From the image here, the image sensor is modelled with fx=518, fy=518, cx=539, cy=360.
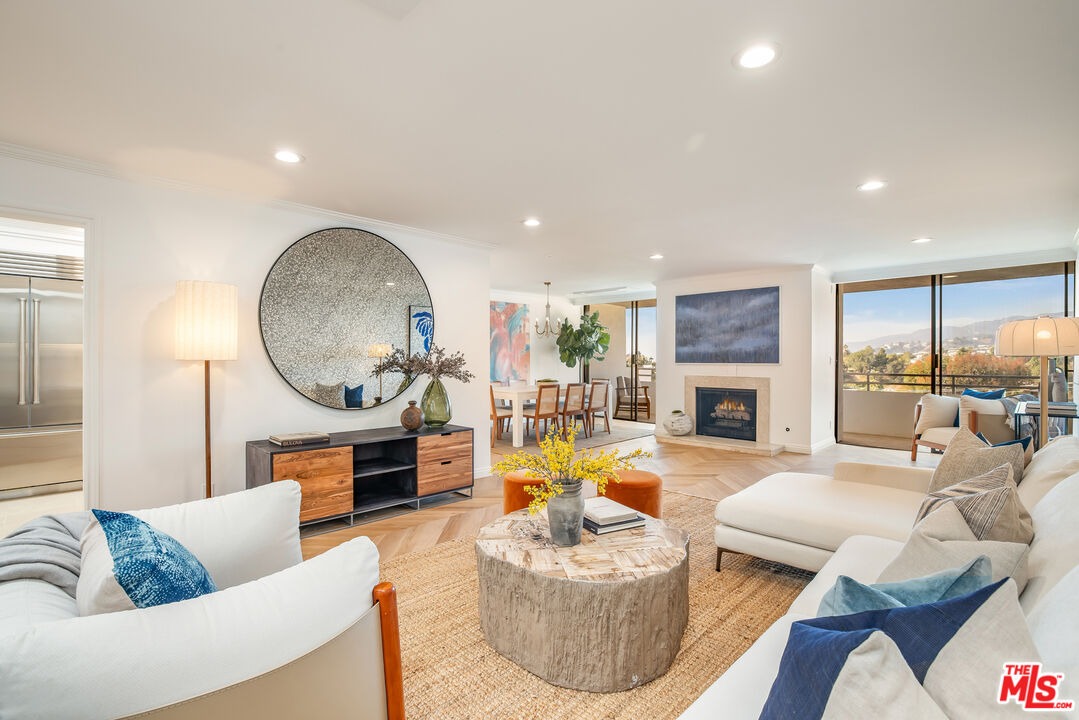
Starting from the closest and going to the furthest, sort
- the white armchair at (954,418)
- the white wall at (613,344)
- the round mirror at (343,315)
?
the round mirror at (343,315) < the white armchair at (954,418) < the white wall at (613,344)

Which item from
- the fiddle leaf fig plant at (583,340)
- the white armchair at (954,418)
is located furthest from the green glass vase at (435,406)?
the fiddle leaf fig plant at (583,340)

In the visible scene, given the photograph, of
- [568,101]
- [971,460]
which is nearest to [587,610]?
[971,460]

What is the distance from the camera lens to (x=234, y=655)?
2.86 ft

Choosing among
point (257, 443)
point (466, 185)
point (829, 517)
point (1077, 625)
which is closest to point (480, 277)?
point (466, 185)

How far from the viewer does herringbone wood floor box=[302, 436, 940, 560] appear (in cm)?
347

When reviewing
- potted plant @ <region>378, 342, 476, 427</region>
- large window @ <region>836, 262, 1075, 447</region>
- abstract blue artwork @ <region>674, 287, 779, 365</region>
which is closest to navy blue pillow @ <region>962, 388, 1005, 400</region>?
large window @ <region>836, 262, 1075, 447</region>

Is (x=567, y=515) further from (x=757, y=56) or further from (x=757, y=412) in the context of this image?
(x=757, y=412)

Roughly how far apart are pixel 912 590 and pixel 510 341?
26.9 feet

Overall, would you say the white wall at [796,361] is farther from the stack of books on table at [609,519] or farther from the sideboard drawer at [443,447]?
the stack of books on table at [609,519]

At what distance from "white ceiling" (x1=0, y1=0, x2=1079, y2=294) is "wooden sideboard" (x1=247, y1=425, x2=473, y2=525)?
1.77 m

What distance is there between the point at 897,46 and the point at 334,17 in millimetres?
2020

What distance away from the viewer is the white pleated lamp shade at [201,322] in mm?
3205

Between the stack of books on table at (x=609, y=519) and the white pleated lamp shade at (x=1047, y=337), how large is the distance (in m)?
2.72

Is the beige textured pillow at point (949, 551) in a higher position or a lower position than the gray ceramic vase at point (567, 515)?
higher
